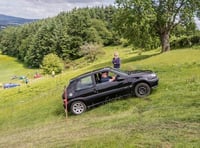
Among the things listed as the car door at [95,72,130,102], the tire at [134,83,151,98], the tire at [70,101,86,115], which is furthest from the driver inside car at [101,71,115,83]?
the tire at [70,101,86,115]

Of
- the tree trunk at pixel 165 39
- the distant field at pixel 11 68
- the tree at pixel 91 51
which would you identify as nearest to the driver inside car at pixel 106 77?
the tree trunk at pixel 165 39

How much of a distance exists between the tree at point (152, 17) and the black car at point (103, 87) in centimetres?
2170

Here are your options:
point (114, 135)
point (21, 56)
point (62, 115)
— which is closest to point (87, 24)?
point (21, 56)

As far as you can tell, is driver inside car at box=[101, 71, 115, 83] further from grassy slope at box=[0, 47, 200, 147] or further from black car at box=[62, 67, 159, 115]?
grassy slope at box=[0, 47, 200, 147]

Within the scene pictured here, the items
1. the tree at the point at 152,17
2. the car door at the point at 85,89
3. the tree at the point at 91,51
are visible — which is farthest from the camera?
the tree at the point at 91,51

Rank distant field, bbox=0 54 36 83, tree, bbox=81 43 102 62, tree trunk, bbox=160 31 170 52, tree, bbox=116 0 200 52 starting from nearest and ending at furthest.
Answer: tree, bbox=116 0 200 52 → tree trunk, bbox=160 31 170 52 → tree, bbox=81 43 102 62 → distant field, bbox=0 54 36 83

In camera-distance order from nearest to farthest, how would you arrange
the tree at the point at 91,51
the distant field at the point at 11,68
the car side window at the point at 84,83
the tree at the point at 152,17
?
the car side window at the point at 84,83 < the tree at the point at 152,17 < the tree at the point at 91,51 < the distant field at the point at 11,68

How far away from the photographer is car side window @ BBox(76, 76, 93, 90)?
17688 mm

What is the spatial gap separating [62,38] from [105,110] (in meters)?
86.9

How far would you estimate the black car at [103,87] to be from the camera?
17328mm

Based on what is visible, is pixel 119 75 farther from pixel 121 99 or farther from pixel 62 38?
pixel 62 38

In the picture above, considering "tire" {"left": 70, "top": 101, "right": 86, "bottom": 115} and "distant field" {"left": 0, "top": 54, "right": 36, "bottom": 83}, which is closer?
"tire" {"left": 70, "top": 101, "right": 86, "bottom": 115}

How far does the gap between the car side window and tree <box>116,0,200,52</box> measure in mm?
21877

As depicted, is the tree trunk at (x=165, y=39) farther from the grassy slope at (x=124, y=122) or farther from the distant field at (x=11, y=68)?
the distant field at (x=11, y=68)
